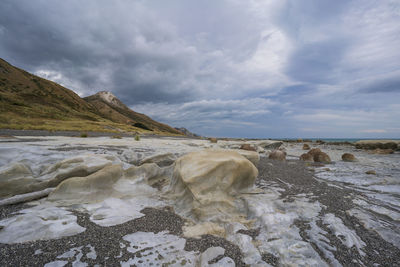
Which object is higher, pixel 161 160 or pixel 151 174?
pixel 161 160

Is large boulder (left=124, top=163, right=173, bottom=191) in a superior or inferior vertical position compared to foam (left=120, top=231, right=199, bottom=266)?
superior

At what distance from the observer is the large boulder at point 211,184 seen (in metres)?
3.56

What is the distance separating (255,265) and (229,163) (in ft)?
7.49

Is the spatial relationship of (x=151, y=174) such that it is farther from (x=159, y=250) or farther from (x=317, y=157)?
(x=317, y=157)

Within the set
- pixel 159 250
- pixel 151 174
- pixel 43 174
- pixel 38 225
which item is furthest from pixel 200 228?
pixel 43 174

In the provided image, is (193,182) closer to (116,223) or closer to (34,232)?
(116,223)

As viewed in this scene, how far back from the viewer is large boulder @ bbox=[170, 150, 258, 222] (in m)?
3.56

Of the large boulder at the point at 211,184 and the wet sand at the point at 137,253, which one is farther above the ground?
the large boulder at the point at 211,184

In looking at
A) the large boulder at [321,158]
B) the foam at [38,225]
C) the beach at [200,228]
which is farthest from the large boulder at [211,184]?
the large boulder at [321,158]

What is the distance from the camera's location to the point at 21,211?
128 inches

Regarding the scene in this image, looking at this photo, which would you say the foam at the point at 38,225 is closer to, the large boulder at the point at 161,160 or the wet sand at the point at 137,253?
the wet sand at the point at 137,253

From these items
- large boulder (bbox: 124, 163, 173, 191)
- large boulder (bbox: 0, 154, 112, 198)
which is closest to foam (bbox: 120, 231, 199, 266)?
large boulder (bbox: 124, 163, 173, 191)

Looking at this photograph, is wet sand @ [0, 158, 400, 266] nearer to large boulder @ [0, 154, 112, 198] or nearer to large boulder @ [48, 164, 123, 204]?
large boulder @ [48, 164, 123, 204]

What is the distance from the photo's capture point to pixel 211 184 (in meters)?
4.03
